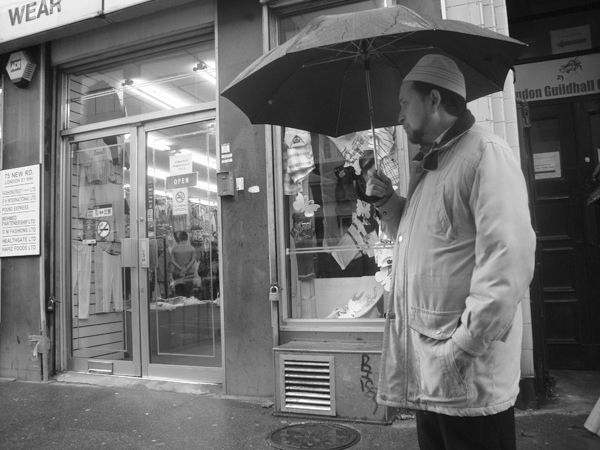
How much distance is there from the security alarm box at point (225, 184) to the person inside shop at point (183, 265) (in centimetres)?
92

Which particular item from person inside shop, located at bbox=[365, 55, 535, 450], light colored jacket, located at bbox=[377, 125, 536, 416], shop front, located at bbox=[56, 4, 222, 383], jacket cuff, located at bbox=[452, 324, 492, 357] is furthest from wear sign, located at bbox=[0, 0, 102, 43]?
jacket cuff, located at bbox=[452, 324, 492, 357]

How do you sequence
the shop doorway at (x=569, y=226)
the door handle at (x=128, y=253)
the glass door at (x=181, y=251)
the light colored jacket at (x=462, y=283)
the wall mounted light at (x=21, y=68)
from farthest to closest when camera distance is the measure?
the wall mounted light at (x=21, y=68), the door handle at (x=128, y=253), the glass door at (x=181, y=251), the shop doorway at (x=569, y=226), the light colored jacket at (x=462, y=283)

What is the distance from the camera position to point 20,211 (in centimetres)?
637

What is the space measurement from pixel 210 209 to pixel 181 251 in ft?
1.96

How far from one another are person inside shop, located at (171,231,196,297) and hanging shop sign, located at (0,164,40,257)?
1.72m

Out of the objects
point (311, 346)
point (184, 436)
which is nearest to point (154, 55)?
point (311, 346)

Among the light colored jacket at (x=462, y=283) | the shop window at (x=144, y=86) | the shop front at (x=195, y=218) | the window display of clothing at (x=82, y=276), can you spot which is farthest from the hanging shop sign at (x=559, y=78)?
the window display of clothing at (x=82, y=276)

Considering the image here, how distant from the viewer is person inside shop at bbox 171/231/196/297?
5789 mm

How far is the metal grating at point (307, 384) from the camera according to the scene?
14.1 ft

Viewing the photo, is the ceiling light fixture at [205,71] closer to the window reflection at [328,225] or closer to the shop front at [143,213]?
the shop front at [143,213]

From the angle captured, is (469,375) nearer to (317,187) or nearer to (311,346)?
(311,346)

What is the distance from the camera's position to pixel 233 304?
5164 mm

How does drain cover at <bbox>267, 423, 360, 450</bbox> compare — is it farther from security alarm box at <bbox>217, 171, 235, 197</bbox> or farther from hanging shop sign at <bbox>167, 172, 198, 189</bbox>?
hanging shop sign at <bbox>167, 172, 198, 189</bbox>

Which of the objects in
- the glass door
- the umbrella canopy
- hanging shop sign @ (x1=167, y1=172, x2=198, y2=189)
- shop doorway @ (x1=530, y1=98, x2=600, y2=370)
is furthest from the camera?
hanging shop sign @ (x1=167, y1=172, x2=198, y2=189)
